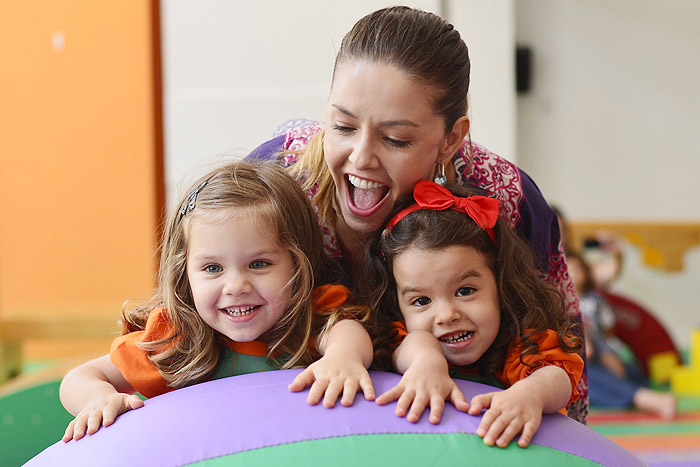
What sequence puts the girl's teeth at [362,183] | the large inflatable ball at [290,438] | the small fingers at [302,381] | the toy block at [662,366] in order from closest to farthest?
1. the large inflatable ball at [290,438]
2. the small fingers at [302,381]
3. the girl's teeth at [362,183]
4. the toy block at [662,366]

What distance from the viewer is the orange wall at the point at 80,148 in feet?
10.7

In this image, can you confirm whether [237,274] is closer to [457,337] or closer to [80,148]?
[457,337]

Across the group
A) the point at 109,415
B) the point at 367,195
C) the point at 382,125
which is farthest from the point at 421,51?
the point at 109,415

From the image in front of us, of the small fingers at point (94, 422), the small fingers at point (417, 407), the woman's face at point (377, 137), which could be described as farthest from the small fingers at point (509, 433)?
the small fingers at point (94, 422)

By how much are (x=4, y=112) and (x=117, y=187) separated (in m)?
0.53

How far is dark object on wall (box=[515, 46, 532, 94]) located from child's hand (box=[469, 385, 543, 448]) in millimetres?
3385

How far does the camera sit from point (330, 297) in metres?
1.37

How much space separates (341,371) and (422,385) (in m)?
0.11

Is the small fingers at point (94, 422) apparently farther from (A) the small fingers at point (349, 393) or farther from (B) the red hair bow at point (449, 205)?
(B) the red hair bow at point (449, 205)

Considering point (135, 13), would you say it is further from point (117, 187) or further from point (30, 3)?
point (117, 187)

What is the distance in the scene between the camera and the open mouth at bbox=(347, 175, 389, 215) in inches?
54.0

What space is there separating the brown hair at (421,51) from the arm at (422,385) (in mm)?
384

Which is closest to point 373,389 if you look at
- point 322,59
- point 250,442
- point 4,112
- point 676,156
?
point 250,442

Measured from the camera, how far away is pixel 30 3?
3260 mm
